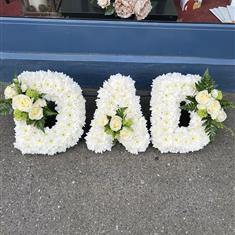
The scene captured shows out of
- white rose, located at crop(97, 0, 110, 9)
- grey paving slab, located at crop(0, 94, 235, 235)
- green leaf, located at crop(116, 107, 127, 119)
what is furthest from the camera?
white rose, located at crop(97, 0, 110, 9)

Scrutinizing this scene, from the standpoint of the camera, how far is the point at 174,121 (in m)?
2.27

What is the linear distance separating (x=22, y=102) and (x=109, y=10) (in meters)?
0.83

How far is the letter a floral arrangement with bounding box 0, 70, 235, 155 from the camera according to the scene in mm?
2211

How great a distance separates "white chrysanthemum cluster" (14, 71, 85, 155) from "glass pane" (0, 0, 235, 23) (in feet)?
1.37

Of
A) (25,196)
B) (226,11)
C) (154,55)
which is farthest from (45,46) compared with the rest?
(226,11)

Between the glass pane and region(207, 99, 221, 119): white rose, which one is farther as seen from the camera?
the glass pane

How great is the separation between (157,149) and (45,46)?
101 cm

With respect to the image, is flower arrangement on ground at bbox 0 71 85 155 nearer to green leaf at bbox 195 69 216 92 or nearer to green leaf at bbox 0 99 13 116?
green leaf at bbox 0 99 13 116

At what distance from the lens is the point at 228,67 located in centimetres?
241

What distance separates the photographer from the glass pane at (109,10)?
2320 millimetres

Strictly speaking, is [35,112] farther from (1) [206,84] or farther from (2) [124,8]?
(1) [206,84]

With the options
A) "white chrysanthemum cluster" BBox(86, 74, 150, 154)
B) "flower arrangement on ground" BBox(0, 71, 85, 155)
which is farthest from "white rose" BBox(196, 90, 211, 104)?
"flower arrangement on ground" BBox(0, 71, 85, 155)

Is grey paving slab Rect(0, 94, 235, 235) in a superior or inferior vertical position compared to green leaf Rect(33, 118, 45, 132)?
inferior

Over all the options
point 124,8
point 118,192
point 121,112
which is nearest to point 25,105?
point 121,112
